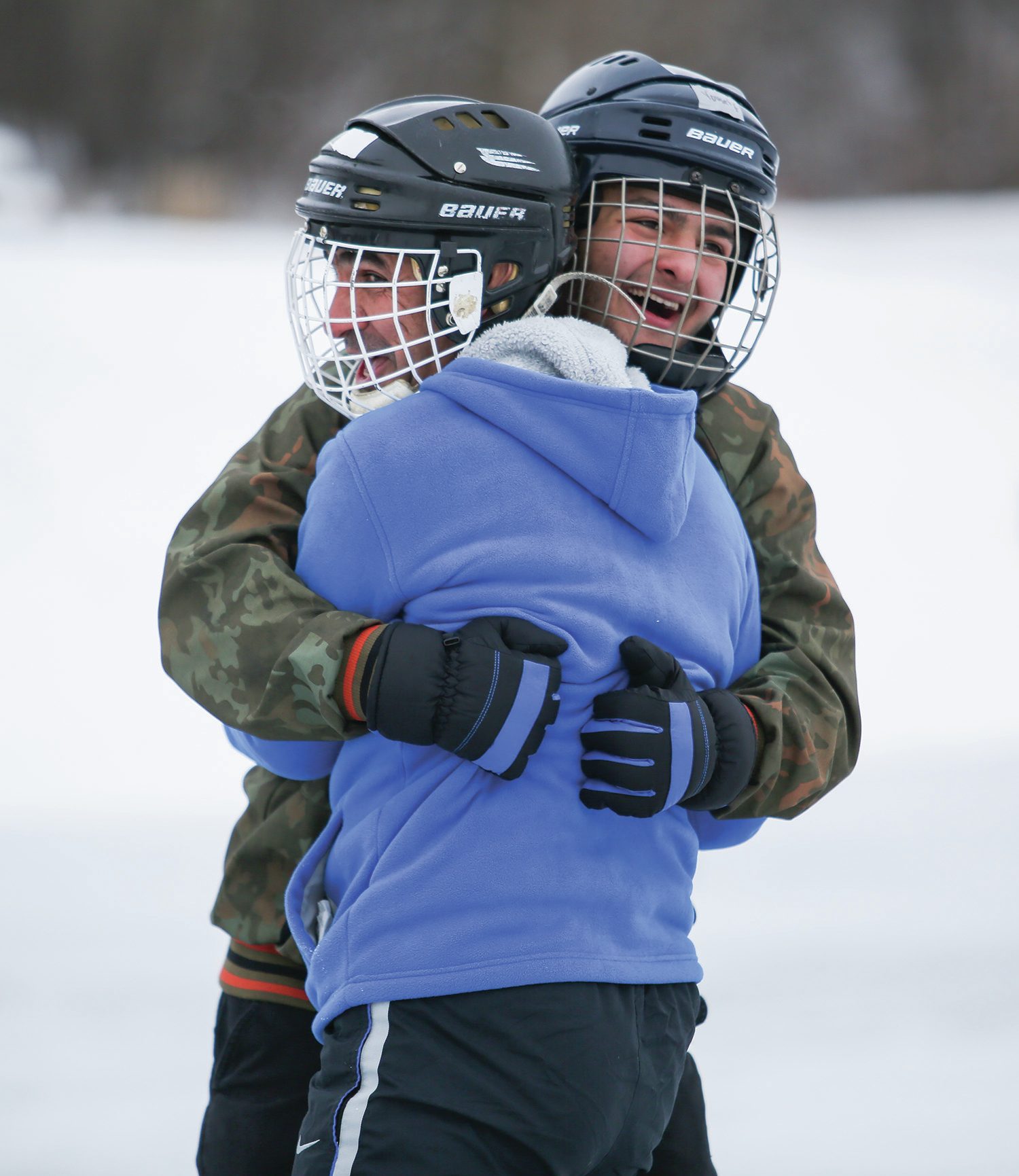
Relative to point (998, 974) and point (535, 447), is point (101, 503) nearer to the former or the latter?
point (998, 974)

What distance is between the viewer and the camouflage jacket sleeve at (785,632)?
1123 mm

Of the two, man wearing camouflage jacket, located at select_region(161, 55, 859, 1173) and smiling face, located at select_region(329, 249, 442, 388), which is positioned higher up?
smiling face, located at select_region(329, 249, 442, 388)

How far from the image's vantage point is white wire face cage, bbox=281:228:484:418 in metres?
1.10

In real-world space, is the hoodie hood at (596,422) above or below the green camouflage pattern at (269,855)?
above

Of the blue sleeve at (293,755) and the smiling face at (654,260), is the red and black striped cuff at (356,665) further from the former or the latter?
the smiling face at (654,260)

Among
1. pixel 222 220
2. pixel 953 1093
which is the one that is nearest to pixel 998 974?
pixel 953 1093

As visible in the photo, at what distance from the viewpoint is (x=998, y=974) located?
99.2 inches

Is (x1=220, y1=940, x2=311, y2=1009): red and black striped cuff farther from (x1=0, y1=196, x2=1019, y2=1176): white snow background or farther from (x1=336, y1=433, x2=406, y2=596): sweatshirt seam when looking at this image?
(x1=0, y1=196, x2=1019, y2=1176): white snow background

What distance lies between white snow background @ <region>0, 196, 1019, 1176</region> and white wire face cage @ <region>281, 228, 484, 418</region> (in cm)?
133

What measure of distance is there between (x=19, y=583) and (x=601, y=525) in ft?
11.6

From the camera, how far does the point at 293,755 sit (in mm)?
1077

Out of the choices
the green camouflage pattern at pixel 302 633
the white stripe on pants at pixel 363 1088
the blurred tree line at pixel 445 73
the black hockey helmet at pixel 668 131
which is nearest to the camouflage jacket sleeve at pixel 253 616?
the green camouflage pattern at pixel 302 633

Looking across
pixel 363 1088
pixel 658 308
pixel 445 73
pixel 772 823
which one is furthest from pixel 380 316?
pixel 445 73

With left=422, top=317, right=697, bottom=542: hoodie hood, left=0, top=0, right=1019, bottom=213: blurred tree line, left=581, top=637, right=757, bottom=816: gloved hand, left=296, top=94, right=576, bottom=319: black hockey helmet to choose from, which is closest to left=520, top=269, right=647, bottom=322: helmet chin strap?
left=296, top=94, right=576, bottom=319: black hockey helmet
